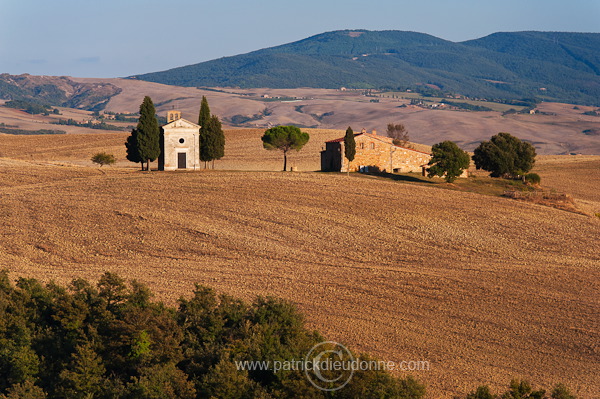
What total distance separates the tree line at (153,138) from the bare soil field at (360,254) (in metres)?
2.40

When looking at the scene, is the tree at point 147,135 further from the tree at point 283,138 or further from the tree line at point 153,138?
the tree at point 283,138

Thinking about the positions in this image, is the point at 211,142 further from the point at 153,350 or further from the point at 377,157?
the point at 153,350

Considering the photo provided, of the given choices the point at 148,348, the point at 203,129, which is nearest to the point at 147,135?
the point at 203,129

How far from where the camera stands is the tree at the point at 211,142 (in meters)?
74.0

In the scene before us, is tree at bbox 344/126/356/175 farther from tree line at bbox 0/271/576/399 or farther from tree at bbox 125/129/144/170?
tree line at bbox 0/271/576/399

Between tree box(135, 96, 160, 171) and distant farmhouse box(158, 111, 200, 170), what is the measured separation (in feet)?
3.01

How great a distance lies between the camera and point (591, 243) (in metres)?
52.8

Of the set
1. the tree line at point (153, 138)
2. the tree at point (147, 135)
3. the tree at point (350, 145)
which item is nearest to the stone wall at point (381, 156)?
the tree at point (350, 145)

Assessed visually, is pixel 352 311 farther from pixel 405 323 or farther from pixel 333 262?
pixel 333 262

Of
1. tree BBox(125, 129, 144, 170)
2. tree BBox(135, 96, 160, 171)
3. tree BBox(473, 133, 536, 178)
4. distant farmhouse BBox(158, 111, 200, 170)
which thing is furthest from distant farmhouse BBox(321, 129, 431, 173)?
tree BBox(125, 129, 144, 170)

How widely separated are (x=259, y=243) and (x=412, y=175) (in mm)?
30934

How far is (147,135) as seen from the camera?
236 feet

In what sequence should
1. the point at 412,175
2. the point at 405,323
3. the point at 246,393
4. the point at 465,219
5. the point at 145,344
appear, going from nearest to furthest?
the point at 246,393 < the point at 145,344 < the point at 405,323 < the point at 465,219 < the point at 412,175

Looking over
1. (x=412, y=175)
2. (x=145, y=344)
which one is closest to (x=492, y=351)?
(x=145, y=344)
